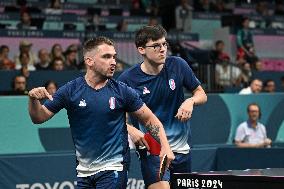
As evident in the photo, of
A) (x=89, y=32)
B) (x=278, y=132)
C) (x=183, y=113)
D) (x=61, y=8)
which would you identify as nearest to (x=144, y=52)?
(x=183, y=113)

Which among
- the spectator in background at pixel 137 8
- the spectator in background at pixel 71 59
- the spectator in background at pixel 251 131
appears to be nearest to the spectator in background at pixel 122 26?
the spectator in background at pixel 137 8

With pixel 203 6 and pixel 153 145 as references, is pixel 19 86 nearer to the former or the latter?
pixel 153 145

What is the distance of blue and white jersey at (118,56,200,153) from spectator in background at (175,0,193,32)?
49.0 feet

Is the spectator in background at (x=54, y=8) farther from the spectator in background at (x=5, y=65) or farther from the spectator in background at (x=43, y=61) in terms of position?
the spectator in background at (x=5, y=65)

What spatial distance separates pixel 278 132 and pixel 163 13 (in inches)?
359

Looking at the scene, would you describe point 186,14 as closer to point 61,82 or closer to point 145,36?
point 61,82

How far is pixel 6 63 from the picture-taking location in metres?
14.8

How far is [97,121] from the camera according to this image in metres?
6.06

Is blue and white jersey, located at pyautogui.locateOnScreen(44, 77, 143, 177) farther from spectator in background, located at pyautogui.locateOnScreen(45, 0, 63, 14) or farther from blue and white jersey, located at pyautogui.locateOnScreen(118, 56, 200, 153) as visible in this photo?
spectator in background, located at pyautogui.locateOnScreen(45, 0, 63, 14)

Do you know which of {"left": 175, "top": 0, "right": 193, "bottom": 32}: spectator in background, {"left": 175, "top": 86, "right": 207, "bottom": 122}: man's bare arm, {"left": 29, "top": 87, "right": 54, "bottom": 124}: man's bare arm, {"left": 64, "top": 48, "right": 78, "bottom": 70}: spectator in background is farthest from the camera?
{"left": 175, "top": 0, "right": 193, "bottom": 32}: spectator in background

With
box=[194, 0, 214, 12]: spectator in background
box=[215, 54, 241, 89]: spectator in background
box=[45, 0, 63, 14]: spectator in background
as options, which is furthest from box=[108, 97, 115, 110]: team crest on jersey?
box=[194, 0, 214, 12]: spectator in background

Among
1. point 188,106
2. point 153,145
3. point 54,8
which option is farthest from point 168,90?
point 54,8

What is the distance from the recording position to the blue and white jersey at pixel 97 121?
239 inches

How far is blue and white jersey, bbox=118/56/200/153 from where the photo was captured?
7254 millimetres
